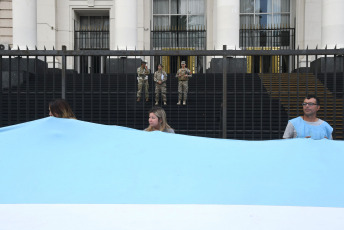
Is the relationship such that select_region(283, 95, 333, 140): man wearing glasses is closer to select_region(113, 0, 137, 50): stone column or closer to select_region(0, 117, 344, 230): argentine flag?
select_region(0, 117, 344, 230): argentine flag

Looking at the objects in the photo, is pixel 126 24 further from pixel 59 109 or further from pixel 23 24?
pixel 59 109

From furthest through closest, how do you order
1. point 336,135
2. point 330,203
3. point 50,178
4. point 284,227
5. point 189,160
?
point 336,135 < point 189,160 < point 50,178 < point 330,203 < point 284,227

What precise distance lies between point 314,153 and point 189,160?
34.6 inches

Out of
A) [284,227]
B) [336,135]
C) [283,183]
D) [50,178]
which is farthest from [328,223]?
[336,135]

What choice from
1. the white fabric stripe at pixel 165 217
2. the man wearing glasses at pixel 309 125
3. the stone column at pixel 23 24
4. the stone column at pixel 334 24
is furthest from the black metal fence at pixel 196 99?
the stone column at pixel 334 24

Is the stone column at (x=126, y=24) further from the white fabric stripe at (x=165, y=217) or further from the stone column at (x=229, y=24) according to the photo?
the white fabric stripe at (x=165, y=217)

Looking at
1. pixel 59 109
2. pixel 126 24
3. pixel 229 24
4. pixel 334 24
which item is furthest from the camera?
pixel 126 24

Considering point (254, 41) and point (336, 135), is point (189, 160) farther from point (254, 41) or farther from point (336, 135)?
point (254, 41)

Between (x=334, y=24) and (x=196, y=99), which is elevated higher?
(x=334, y=24)

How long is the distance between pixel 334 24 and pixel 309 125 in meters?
15.8

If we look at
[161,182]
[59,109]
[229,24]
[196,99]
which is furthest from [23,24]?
[161,182]

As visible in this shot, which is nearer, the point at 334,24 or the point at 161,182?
the point at 161,182

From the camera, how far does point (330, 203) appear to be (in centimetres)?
248

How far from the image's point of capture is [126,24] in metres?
20.5
